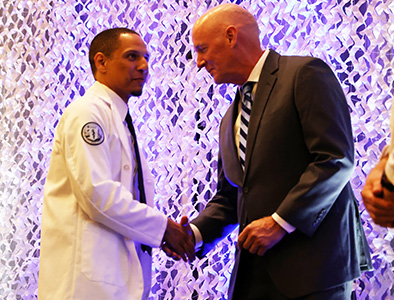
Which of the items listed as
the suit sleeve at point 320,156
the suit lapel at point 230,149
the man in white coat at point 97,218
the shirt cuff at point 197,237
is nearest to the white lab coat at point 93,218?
the man in white coat at point 97,218

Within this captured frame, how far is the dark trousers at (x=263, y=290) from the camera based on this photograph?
1829mm

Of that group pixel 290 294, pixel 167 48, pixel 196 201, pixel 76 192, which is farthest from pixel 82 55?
pixel 290 294

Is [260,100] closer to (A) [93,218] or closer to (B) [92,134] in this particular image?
(B) [92,134]

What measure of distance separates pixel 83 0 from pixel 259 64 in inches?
68.2

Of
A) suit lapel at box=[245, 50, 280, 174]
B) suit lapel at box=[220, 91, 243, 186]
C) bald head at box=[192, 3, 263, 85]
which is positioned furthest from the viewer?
bald head at box=[192, 3, 263, 85]

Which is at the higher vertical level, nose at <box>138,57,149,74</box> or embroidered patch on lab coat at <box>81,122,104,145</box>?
nose at <box>138,57,149,74</box>

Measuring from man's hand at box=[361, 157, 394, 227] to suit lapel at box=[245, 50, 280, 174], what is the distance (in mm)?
810

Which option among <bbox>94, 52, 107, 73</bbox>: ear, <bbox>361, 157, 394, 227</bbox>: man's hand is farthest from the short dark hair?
<bbox>361, 157, 394, 227</bbox>: man's hand

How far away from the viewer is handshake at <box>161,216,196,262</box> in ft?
7.36

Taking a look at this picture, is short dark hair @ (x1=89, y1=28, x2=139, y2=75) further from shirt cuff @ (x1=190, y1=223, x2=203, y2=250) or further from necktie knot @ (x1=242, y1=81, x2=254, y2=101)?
shirt cuff @ (x1=190, y1=223, x2=203, y2=250)

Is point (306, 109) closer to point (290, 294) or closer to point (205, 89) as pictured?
point (290, 294)

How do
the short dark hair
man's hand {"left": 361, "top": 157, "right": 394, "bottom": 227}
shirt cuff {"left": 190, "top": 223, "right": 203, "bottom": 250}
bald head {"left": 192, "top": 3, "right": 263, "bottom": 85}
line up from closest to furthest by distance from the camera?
man's hand {"left": 361, "top": 157, "right": 394, "bottom": 227} → bald head {"left": 192, "top": 3, "right": 263, "bottom": 85} → shirt cuff {"left": 190, "top": 223, "right": 203, "bottom": 250} → the short dark hair

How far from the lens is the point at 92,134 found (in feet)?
6.91

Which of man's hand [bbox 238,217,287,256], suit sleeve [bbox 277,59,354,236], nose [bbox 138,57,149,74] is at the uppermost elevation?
nose [bbox 138,57,149,74]
